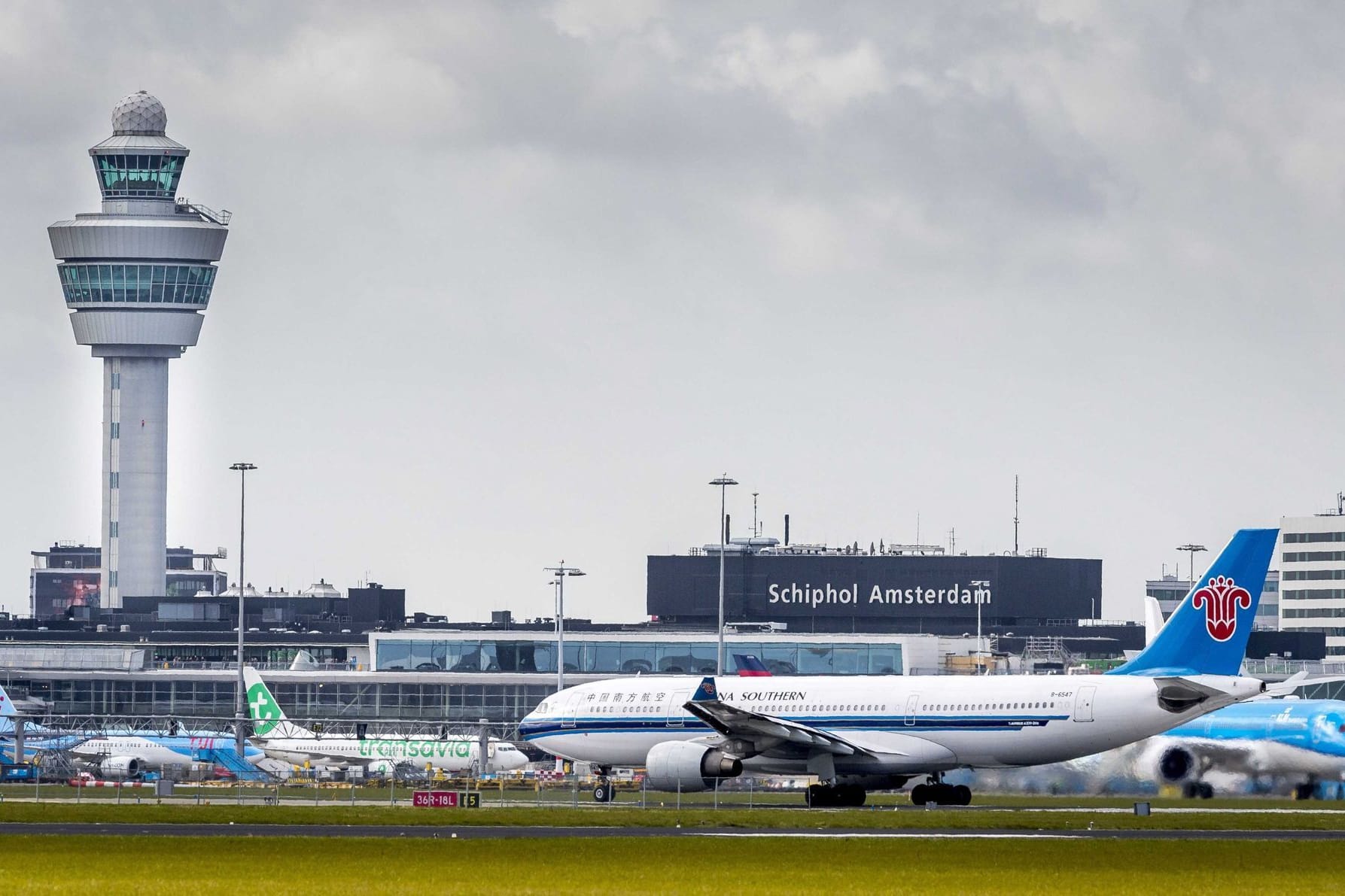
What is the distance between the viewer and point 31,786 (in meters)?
96.0

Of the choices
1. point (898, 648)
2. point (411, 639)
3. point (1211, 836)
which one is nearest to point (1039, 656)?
point (898, 648)

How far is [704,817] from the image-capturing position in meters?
65.8

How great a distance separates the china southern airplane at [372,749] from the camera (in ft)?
388

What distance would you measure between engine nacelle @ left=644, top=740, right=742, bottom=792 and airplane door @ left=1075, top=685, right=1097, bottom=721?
10.8 metres

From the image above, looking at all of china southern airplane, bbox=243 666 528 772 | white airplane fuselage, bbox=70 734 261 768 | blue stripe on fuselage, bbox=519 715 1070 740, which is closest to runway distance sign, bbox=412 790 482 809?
blue stripe on fuselage, bbox=519 715 1070 740

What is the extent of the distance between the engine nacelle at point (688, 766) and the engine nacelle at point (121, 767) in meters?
43.1

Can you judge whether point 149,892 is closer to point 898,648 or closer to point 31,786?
point 31,786

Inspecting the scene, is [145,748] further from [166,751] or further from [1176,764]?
[1176,764]

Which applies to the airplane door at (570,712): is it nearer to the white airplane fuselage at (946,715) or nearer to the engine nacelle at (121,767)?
the white airplane fuselage at (946,715)

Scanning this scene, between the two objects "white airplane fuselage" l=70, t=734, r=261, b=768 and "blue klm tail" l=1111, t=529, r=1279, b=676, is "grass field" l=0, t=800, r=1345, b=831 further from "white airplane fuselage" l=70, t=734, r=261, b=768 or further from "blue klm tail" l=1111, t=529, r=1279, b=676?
"white airplane fuselage" l=70, t=734, r=261, b=768

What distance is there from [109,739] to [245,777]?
1081 cm

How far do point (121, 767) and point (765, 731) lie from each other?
163 ft

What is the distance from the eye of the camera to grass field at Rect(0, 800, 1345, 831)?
62.3 m

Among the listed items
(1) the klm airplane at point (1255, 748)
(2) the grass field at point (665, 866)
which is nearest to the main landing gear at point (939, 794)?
(1) the klm airplane at point (1255, 748)
